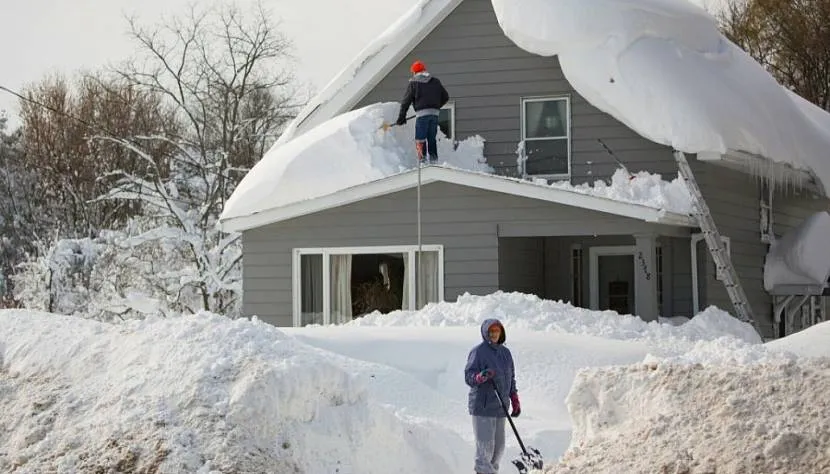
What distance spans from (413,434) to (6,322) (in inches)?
204

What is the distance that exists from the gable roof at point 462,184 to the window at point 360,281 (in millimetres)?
757

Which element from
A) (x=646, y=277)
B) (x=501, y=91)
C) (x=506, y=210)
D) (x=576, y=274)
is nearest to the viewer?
(x=646, y=277)

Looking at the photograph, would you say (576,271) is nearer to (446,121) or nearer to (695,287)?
(695,287)

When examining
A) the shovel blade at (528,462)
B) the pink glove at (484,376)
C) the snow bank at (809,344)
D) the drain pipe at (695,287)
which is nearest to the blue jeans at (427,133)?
the drain pipe at (695,287)

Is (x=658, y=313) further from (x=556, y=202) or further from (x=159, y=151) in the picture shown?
(x=159, y=151)

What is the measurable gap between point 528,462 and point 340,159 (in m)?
10.4

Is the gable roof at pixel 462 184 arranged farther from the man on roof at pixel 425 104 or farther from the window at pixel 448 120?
the window at pixel 448 120

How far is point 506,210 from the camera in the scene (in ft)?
62.1

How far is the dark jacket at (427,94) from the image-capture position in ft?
65.0

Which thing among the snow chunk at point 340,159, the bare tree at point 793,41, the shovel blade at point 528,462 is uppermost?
the bare tree at point 793,41

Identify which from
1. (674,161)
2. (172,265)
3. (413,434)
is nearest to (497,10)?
(674,161)

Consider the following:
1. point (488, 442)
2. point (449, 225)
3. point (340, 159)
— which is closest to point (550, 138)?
point (449, 225)

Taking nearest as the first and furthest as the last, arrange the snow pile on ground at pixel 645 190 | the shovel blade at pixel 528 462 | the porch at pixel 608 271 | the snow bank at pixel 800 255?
the shovel blade at pixel 528 462
the snow pile on ground at pixel 645 190
the porch at pixel 608 271
the snow bank at pixel 800 255

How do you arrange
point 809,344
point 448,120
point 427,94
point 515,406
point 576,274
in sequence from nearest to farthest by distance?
point 515,406
point 809,344
point 427,94
point 448,120
point 576,274
